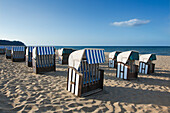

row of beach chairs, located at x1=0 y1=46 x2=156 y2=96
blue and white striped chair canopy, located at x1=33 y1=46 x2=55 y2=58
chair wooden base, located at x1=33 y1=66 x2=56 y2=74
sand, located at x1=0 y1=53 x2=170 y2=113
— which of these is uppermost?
blue and white striped chair canopy, located at x1=33 y1=46 x2=55 y2=58

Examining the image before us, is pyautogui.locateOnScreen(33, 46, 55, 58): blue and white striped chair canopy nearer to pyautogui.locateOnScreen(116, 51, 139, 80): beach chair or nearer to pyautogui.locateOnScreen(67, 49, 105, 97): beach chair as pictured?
pyautogui.locateOnScreen(67, 49, 105, 97): beach chair

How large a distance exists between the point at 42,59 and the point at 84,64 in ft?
17.5

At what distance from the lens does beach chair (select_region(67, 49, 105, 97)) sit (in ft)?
15.9

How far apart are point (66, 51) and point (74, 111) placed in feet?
37.2

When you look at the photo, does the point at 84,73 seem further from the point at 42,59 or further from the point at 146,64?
the point at 146,64

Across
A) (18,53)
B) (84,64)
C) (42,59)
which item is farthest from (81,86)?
(18,53)

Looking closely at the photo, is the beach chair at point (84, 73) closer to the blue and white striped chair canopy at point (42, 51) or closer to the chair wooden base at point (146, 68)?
the blue and white striped chair canopy at point (42, 51)

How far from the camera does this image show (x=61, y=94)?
5.03 m

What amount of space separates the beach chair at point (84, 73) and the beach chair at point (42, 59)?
4515 millimetres

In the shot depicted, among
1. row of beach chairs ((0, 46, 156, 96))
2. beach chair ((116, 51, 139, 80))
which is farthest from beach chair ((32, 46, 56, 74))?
beach chair ((116, 51, 139, 80))

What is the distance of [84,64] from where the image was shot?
5.35 m

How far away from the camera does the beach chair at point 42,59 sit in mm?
8719

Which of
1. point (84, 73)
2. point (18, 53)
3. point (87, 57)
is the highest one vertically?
point (87, 57)

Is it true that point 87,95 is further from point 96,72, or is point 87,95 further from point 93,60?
point 93,60
